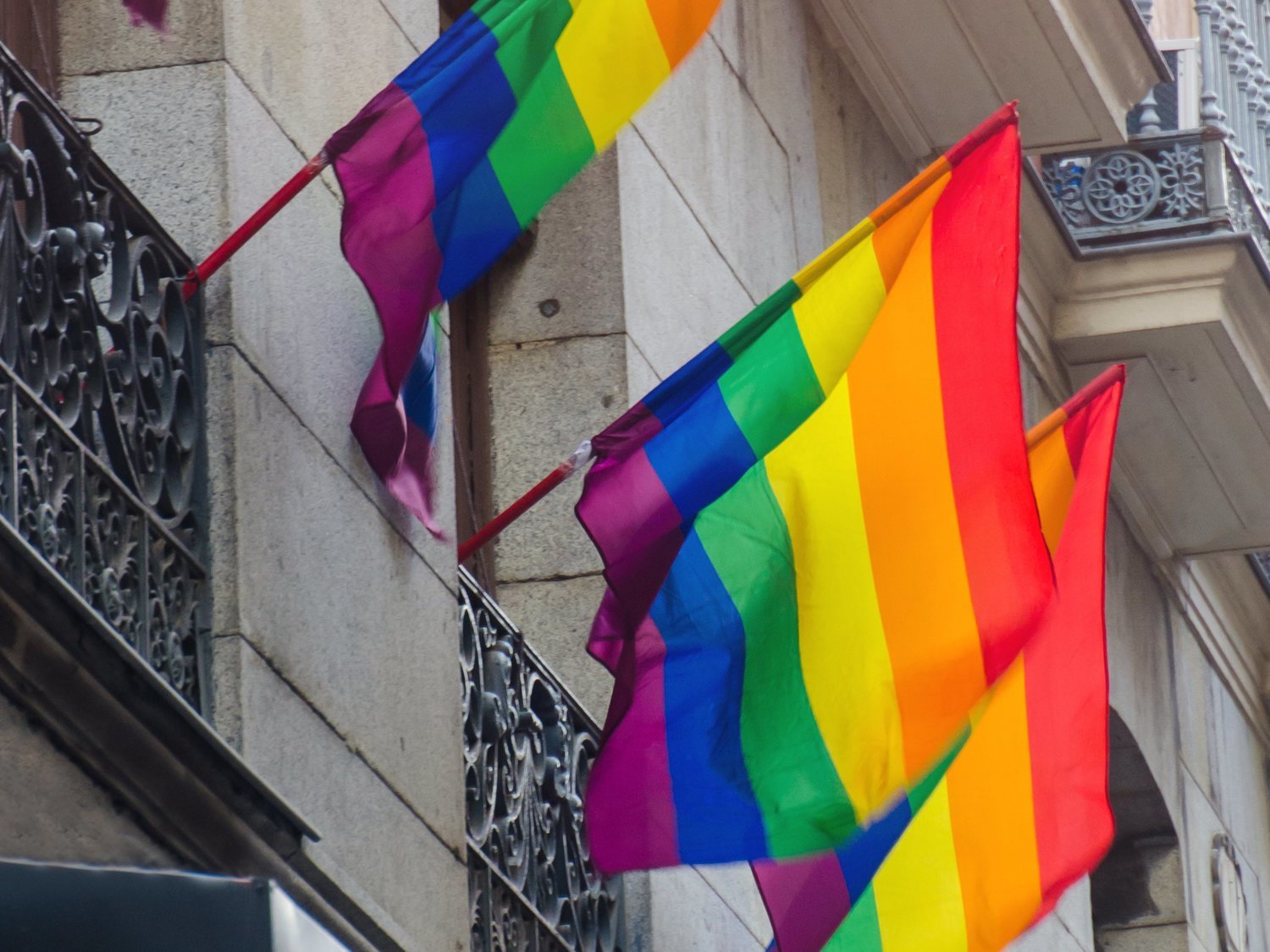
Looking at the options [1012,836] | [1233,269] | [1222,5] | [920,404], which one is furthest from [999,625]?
[1222,5]

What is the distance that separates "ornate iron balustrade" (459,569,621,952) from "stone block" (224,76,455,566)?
0.64 meters

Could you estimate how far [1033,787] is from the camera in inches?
374

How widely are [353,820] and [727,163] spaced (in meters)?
5.12

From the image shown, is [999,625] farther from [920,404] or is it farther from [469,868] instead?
[469,868]

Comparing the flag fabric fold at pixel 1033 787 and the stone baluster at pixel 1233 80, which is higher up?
the stone baluster at pixel 1233 80

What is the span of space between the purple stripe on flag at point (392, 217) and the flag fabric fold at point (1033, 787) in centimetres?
207

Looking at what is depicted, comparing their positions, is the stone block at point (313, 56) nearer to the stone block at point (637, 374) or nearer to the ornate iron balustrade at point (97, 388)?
the ornate iron balustrade at point (97, 388)

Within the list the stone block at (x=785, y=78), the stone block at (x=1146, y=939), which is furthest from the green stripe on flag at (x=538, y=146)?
the stone block at (x=1146, y=939)

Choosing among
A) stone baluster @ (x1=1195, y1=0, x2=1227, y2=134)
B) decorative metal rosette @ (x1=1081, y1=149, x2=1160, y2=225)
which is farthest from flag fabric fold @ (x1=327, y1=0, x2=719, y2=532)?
stone baluster @ (x1=1195, y1=0, x2=1227, y2=134)

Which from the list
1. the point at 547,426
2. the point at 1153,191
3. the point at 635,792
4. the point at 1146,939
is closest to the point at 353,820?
the point at 635,792

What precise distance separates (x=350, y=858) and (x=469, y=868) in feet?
3.33

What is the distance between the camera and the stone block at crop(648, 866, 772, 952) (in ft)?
33.4

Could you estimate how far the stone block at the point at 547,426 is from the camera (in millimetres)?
10719

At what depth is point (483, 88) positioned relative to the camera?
310 inches
